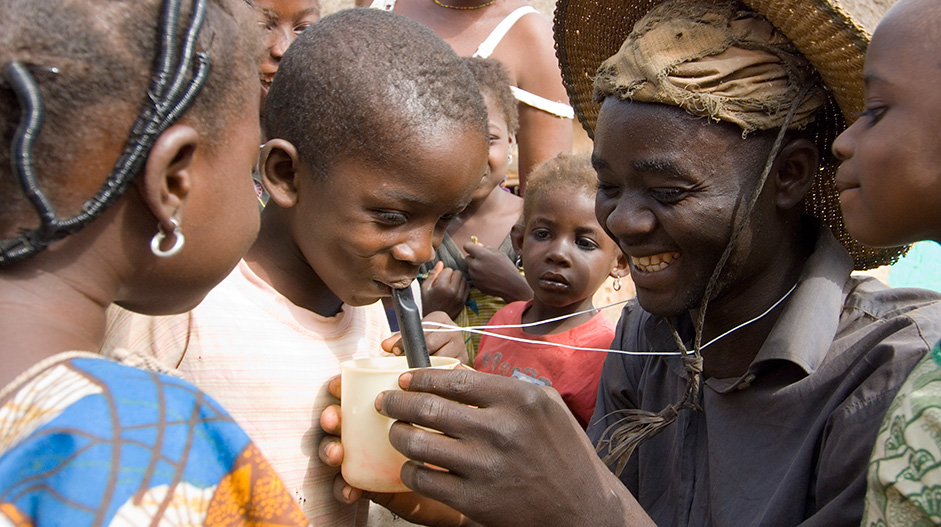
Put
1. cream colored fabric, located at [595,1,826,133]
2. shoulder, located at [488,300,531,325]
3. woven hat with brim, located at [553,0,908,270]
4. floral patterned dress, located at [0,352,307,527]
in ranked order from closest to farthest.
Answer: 1. floral patterned dress, located at [0,352,307,527]
2. woven hat with brim, located at [553,0,908,270]
3. cream colored fabric, located at [595,1,826,133]
4. shoulder, located at [488,300,531,325]

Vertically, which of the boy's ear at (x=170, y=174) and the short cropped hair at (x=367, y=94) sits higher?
the boy's ear at (x=170, y=174)

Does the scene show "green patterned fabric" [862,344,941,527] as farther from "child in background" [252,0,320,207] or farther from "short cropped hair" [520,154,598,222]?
"child in background" [252,0,320,207]

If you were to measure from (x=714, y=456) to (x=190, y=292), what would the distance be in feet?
4.24

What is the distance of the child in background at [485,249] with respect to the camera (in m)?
3.07

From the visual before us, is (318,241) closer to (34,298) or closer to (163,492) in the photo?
(34,298)

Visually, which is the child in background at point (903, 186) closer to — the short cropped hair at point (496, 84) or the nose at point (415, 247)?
the nose at point (415, 247)

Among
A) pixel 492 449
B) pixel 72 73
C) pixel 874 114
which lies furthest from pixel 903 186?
pixel 72 73

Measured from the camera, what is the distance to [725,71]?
1854mm

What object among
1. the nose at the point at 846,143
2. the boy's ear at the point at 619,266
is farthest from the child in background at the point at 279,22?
the nose at the point at 846,143

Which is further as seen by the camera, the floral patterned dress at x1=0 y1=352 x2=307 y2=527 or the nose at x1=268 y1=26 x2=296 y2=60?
the nose at x1=268 y1=26 x2=296 y2=60

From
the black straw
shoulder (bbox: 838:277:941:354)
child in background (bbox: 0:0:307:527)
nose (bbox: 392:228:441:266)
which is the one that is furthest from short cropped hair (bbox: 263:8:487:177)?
shoulder (bbox: 838:277:941:354)

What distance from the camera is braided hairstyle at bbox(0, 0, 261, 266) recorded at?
2.87ft

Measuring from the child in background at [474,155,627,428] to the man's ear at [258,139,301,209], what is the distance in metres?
1.31

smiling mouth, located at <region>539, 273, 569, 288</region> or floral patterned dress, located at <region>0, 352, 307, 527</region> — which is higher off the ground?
floral patterned dress, located at <region>0, 352, 307, 527</region>
